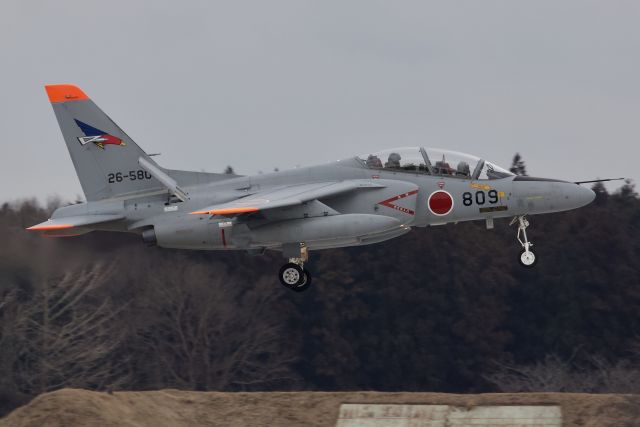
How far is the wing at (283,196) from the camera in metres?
23.7

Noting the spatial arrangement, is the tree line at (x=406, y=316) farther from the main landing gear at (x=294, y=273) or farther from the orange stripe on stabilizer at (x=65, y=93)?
the main landing gear at (x=294, y=273)

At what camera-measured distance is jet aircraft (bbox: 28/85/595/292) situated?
24.6 m

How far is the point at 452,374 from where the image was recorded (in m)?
52.8

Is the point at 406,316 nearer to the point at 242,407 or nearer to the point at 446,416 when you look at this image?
the point at 242,407

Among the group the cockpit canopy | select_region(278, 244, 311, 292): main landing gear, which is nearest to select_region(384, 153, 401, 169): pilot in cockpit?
the cockpit canopy

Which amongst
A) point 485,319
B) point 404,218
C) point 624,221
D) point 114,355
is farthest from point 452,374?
point 404,218

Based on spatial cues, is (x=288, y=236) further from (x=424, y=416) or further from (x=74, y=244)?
(x=74, y=244)

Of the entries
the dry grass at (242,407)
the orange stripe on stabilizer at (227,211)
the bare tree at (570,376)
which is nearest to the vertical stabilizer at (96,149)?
the orange stripe on stabilizer at (227,211)

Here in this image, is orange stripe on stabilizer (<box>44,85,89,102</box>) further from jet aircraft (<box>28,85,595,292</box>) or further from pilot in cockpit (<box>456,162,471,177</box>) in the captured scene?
pilot in cockpit (<box>456,162,471,177</box>)

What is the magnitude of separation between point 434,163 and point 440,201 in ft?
2.51

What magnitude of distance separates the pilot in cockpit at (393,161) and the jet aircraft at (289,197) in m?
0.02

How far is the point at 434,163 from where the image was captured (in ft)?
82.5

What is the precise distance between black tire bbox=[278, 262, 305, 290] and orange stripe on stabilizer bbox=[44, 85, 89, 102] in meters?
5.48

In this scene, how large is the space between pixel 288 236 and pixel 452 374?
29.4 meters
